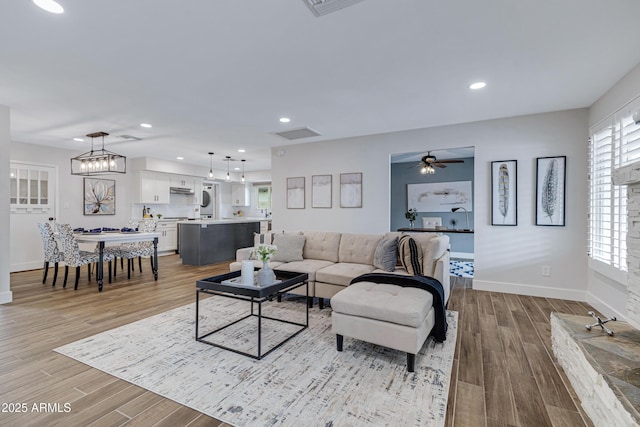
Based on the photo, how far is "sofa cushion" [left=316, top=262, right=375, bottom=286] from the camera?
132 inches

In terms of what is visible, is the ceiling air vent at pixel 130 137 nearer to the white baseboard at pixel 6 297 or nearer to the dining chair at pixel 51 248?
the dining chair at pixel 51 248

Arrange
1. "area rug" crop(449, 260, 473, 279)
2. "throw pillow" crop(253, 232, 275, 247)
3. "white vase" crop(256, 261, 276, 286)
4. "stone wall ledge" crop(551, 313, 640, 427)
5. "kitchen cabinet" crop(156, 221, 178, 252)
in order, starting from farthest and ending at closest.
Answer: "kitchen cabinet" crop(156, 221, 178, 252) → "area rug" crop(449, 260, 473, 279) → "throw pillow" crop(253, 232, 275, 247) → "white vase" crop(256, 261, 276, 286) → "stone wall ledge" crop(551, 313, 640, 427)

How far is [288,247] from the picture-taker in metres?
4.18

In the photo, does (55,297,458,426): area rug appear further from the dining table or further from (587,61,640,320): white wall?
the dining table

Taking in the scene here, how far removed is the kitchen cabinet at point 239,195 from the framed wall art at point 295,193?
4611 mm

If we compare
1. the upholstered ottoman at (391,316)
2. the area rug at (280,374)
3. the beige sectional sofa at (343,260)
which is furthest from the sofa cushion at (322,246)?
the upholstered ottoman at (391,316)

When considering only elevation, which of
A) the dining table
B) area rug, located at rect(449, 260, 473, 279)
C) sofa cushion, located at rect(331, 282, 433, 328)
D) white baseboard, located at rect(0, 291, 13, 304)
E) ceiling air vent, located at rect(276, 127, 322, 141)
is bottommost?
area rug, located at rect(449, 260, 473, 279)

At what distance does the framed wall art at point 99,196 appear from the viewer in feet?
22.1

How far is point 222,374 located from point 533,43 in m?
3.44

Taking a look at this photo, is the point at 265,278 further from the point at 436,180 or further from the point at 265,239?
the point at 436,180

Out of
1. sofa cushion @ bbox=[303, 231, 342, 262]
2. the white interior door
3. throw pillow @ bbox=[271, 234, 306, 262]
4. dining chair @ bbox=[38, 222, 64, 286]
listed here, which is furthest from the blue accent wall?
the white interior door

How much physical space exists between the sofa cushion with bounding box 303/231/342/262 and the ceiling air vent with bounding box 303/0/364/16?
281 cm

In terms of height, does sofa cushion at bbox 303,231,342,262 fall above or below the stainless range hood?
below

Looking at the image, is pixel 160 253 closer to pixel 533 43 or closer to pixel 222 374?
pixel 222 374
